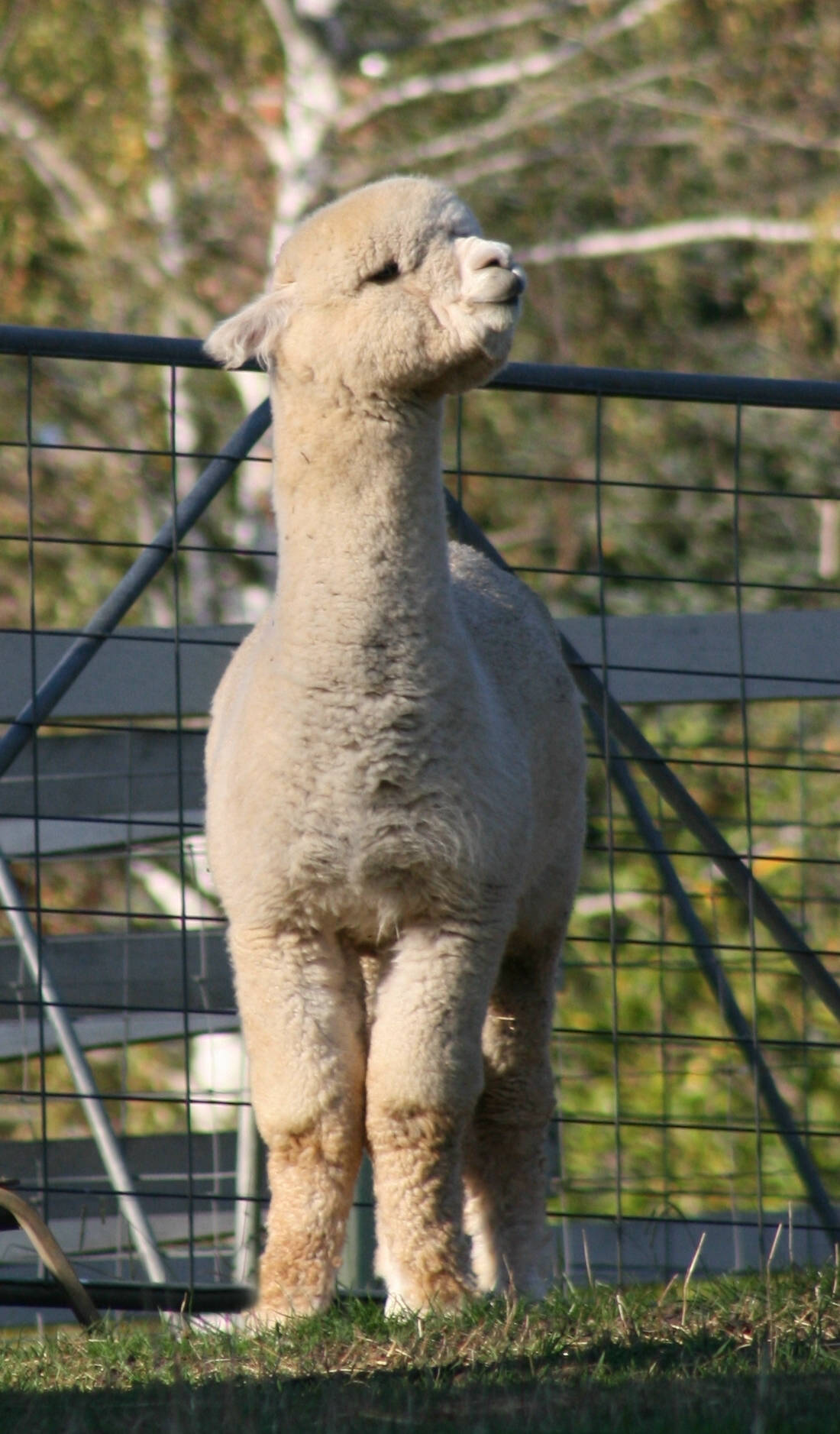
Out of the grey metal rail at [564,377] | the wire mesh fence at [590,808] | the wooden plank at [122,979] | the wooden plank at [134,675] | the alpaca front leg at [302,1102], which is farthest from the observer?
the wooden plank at [122,979]

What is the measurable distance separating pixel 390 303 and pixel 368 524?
395 millimetres

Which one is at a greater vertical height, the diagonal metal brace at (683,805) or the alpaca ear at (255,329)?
the alpaca ear at (255,329)

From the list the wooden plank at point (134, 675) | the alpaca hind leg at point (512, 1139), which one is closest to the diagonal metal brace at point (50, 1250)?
the alpaca hind leg at point (512, 1139)

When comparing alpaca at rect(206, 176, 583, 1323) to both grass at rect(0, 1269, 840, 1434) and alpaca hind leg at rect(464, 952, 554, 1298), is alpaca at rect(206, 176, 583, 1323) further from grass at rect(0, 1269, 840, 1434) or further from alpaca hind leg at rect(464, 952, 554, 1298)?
alpaca hind leg at rect(464, 952, 554, 1298)

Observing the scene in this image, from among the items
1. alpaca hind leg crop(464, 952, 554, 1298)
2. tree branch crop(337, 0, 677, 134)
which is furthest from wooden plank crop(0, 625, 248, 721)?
tree branch crop(337, 0, 677, 134)

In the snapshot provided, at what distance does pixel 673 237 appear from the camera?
14.1 metres

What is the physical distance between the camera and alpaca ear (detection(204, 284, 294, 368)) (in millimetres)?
3770

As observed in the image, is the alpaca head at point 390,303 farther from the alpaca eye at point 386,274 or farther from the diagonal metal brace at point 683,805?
the diagonal metal brace at point 683,805

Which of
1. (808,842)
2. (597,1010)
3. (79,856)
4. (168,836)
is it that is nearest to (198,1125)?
(597,1010)

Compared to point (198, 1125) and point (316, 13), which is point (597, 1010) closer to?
point (198, 1125)

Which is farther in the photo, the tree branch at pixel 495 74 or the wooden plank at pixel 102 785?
the tree branch at pixel 495 74

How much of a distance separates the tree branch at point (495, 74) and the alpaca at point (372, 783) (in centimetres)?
987

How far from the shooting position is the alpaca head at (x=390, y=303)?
358cm

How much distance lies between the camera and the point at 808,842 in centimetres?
1096
